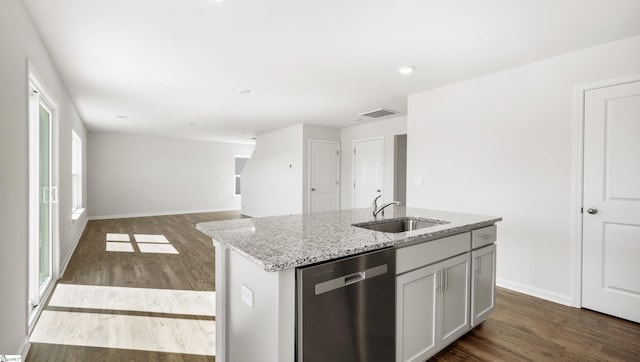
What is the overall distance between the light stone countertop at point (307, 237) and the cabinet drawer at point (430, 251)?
5 centimetres

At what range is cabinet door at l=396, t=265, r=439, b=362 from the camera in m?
1.65

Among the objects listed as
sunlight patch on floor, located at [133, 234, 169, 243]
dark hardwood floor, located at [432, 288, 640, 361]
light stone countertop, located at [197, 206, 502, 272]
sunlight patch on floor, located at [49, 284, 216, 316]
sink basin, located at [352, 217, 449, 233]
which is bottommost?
dark hardwood floor, located at [432, 288, 640, 361]

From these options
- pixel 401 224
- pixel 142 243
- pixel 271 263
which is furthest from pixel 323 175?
pixel 271 263

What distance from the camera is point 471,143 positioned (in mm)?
3525

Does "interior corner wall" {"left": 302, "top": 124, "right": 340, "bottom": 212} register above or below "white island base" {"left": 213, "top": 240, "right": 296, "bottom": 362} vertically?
above

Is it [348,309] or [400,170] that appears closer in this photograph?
[348,309]

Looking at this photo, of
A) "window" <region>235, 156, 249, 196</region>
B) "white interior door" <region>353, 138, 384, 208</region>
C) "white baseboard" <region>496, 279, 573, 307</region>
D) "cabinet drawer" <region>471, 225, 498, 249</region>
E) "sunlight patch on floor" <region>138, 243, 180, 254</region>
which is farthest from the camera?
"window" <region>235, 156, 249, 196</region>

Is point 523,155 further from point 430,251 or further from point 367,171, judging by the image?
point 367,171

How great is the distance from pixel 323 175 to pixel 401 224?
14.7 ft

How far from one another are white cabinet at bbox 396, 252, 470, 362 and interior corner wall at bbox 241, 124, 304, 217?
15.7ft

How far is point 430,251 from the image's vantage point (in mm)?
1805

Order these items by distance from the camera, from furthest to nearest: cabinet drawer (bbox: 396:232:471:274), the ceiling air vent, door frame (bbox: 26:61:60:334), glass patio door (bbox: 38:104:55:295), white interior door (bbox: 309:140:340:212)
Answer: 1. white interior door (bbox: 309:140:340:212)
2. the ceiling air vent
3. glass patio door (bbox: 38:104:55:295)
4. door frame (bbox: 26:61:60:334)
5. cabinet drawer (bbox: 396:232:471:274)

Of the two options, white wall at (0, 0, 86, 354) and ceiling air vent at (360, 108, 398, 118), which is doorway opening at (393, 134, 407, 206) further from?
white wall at (0, 0, 86, 354)

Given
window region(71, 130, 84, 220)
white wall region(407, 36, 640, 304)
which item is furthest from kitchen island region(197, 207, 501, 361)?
window region(71, 130, 84, 220)
